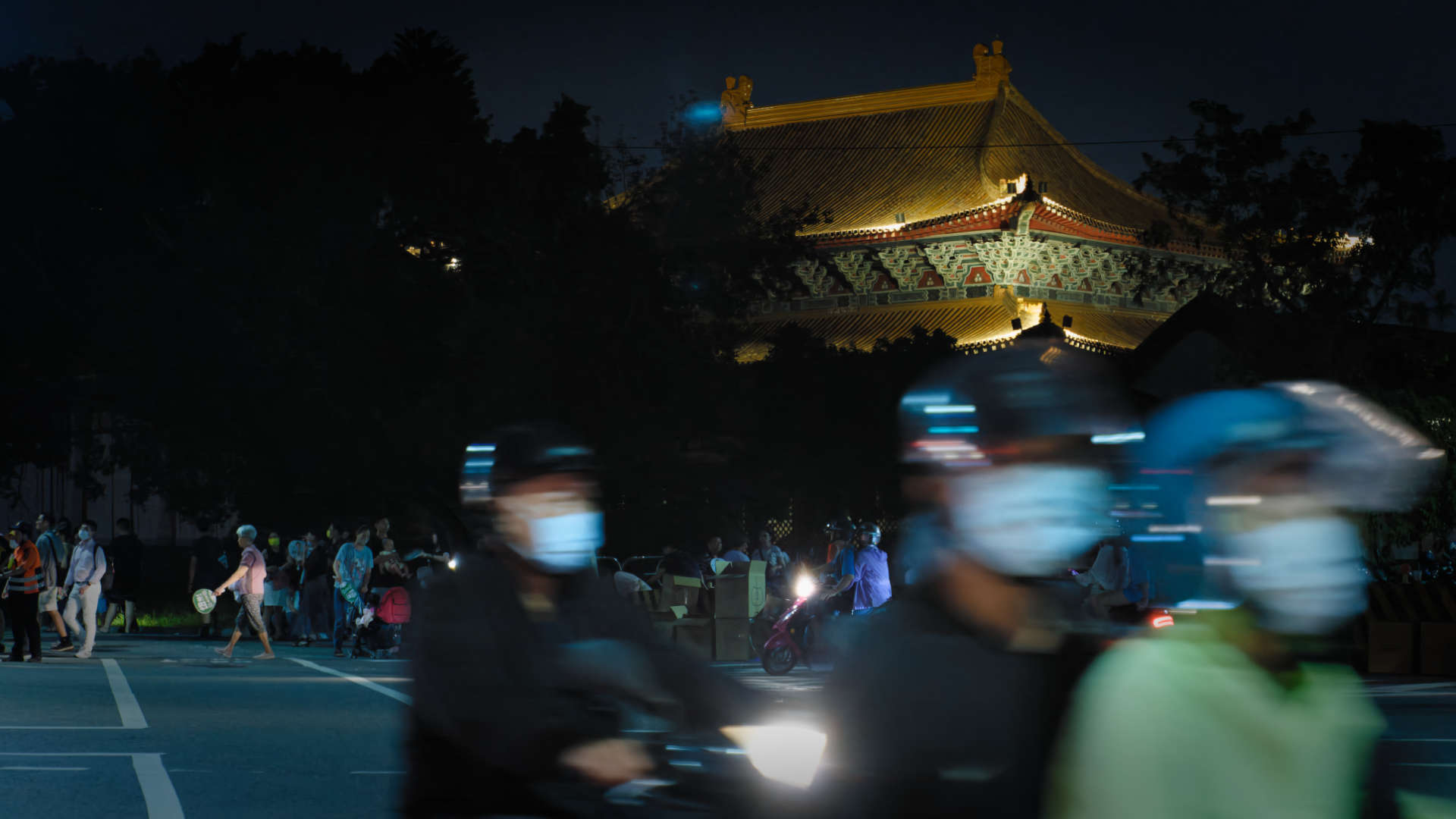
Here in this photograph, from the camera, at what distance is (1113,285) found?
50.3 meters

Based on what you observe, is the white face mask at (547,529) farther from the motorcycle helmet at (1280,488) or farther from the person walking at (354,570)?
the person walking at (354,570)

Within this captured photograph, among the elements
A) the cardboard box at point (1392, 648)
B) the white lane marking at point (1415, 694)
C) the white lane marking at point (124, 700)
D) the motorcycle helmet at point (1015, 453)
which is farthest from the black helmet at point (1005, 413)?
the cardboard box at point (1392, 648)

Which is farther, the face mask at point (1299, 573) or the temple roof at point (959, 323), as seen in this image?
the temple roof at point (959, 323)

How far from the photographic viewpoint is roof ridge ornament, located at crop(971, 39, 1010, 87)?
2072 inches

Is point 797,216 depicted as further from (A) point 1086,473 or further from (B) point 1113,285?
(A) point 1086,473

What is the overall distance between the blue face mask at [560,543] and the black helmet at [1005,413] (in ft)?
4.63

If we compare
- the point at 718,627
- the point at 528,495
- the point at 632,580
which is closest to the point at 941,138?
the point at 718,627

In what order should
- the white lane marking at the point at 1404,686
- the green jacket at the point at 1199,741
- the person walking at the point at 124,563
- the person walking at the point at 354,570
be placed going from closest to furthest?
1. the green jacket at the point at 1199,741
2. the white lane marking at the point at 1404,686
3. the person walking at the point at 354,570
4. the person walking at the point at 124,563

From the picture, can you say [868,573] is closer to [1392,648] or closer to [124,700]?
[1392,648]

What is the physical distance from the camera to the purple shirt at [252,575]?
22.7 meters

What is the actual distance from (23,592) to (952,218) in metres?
30.7

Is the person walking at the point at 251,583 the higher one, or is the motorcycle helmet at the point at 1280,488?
the motorcycle helmet at the point at 1280,488

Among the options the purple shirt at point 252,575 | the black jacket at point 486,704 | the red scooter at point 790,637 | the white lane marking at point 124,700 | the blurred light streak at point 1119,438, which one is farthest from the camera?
the purple shirt at point 252,575

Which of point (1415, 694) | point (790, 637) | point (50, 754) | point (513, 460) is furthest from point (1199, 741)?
point (790, 637)
